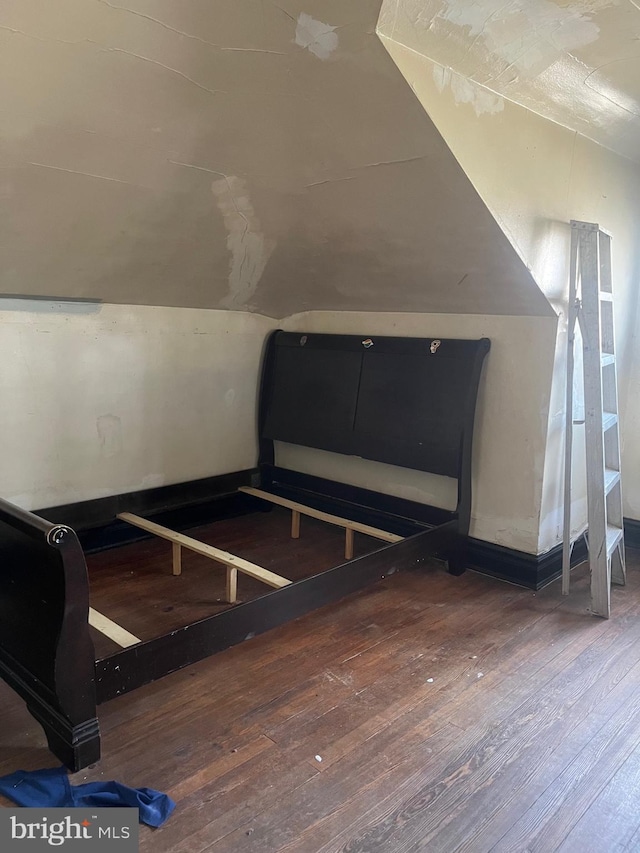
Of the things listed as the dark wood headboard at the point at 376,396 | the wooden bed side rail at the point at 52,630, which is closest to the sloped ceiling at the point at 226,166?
the dark wood headboard at the point at 376,396

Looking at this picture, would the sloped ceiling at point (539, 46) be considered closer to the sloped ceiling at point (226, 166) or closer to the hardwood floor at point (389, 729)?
the sloped ceiling at point (226, 166)

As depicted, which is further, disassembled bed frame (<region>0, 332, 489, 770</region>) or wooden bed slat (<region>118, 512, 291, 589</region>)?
wooden bed slat (<region>118, 512, 291, 589</region>)

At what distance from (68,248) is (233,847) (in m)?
2.29

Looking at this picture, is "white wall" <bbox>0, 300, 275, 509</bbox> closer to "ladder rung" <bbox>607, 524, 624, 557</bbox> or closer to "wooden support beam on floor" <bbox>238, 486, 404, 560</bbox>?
"wooden support beam on floor" <bbox>238, 486, 404, 560</bbox>

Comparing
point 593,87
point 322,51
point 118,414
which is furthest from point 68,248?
point 593,87

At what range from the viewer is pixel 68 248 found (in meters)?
2.65

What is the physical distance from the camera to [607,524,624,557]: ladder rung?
2798mm

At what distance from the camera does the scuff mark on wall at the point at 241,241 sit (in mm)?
2652

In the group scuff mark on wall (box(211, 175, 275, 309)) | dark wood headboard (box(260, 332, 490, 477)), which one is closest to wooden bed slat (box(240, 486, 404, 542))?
dark wood headboard (box(260, 332, 490, 477))

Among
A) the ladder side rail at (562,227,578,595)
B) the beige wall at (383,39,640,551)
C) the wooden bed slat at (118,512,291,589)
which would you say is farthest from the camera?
the ladder side rail at (562,227,578,595)

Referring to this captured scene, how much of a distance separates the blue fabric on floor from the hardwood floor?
0.04m

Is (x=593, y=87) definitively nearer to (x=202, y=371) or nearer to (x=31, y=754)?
(x=202, y=371)

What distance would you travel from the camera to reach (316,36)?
6.05 ft

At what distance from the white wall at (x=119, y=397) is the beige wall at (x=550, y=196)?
1792 millimetres
